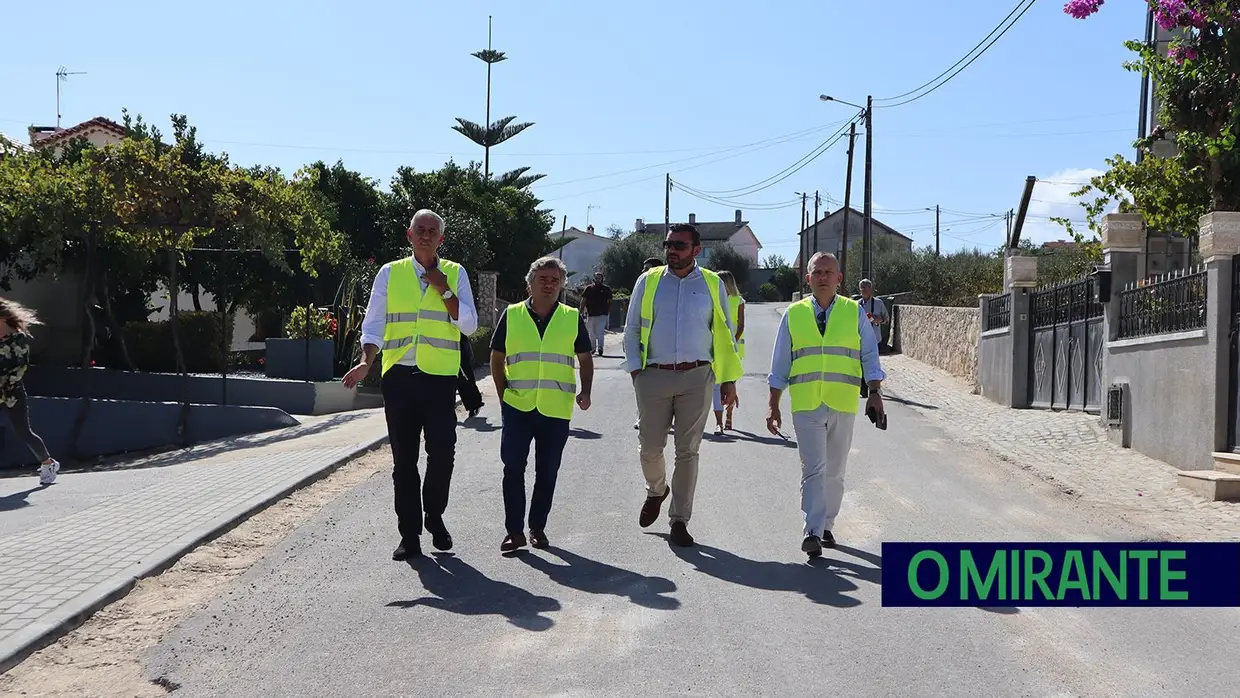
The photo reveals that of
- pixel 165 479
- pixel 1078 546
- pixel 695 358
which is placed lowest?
pixel 165 479

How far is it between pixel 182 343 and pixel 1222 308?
55.4 feet

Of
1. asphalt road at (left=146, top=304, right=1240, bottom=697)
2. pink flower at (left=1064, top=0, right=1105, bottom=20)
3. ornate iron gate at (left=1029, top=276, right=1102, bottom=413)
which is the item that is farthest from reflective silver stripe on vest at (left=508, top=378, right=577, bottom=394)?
pink flower at (left=1064, top=0, right=1105, bottom=20)

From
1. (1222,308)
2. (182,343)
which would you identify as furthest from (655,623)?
(182,343)

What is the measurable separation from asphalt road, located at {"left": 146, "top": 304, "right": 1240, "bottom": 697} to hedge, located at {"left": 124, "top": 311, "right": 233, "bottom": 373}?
13878 millimetres

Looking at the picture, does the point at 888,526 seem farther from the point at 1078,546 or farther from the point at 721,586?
the point at 1078,546

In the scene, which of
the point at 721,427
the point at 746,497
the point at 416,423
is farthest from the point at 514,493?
the point at 721,427

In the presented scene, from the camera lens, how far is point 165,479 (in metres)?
10.3

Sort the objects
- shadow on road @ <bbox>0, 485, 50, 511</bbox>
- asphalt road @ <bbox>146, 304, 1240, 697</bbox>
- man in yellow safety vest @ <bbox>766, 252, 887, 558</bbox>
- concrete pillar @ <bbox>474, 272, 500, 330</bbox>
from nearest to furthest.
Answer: asphalt road @ <bbox>146, 304, 1240, 697</bbox> < man in yellow safety vest @ <bbox>766, 252, 887, 558</bbox> < shadow on road @ <bbox>0, 485, 50, 511</bbox> < concrete pillar @ <bbox>474, 272, 500, 330</bbox>

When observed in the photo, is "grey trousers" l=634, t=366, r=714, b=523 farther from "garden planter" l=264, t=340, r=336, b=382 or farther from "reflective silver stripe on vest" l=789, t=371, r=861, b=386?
"garden planter" l=264, t=340, r=336, b=382

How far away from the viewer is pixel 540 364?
6.98 meters

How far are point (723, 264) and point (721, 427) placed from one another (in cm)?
7010

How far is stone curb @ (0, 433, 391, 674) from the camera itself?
499cm

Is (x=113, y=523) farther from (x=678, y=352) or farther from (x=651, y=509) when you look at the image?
(x=678, y=352)

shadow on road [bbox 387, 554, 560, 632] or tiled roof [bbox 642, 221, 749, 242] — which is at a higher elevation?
tiled roof [bbox 642, 221, 749, 242]
